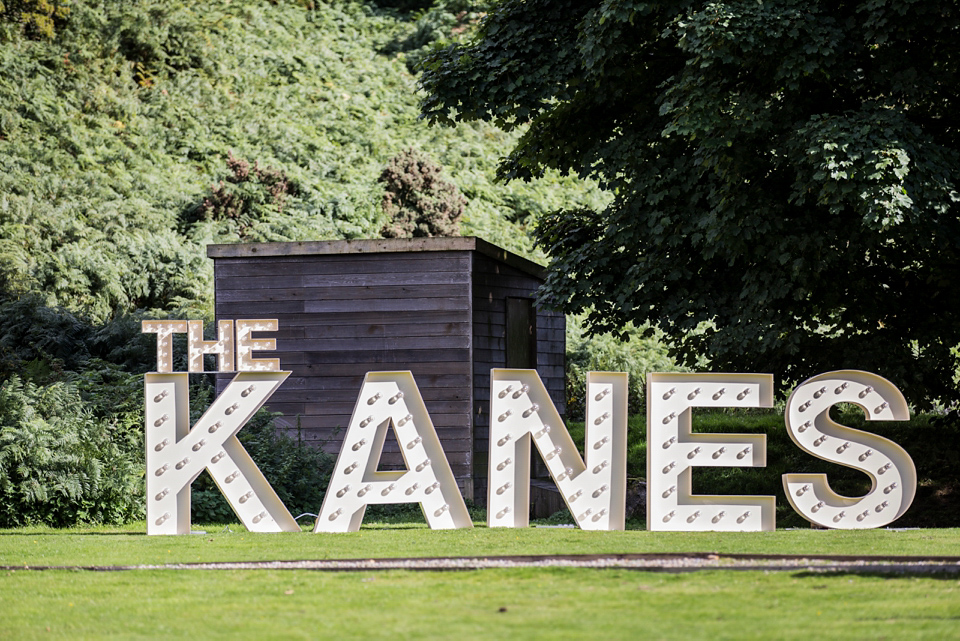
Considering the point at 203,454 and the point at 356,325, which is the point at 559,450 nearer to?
the point at 203,454

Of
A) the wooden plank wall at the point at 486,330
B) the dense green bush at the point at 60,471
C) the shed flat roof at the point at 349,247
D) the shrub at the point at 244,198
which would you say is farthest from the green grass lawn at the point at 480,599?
the shrub at the point at 244,198

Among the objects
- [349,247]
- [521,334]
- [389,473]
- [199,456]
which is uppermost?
[349,247]

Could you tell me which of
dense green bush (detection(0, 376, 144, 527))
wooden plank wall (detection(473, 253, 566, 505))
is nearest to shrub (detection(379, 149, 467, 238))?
wooden plank wall (detection(473, 253, 566, 505))

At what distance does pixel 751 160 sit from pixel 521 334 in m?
5.03

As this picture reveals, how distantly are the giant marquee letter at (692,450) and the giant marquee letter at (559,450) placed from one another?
0.29 meters

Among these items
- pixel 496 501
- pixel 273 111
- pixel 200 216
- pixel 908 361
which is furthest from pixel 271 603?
pixel 273 111

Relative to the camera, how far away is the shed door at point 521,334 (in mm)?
14328

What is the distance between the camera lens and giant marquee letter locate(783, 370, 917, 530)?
8.89 metres

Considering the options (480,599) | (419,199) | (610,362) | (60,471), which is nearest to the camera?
(480,599)

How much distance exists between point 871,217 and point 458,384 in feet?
18.3

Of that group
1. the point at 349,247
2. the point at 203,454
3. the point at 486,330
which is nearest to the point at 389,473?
the point at 203,454

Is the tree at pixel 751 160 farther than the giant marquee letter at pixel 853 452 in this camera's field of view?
Yes

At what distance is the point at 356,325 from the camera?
1323 cm

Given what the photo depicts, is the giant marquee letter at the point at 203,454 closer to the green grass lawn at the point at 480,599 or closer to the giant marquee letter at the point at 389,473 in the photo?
the giant marquee letter at the point at 389,473
